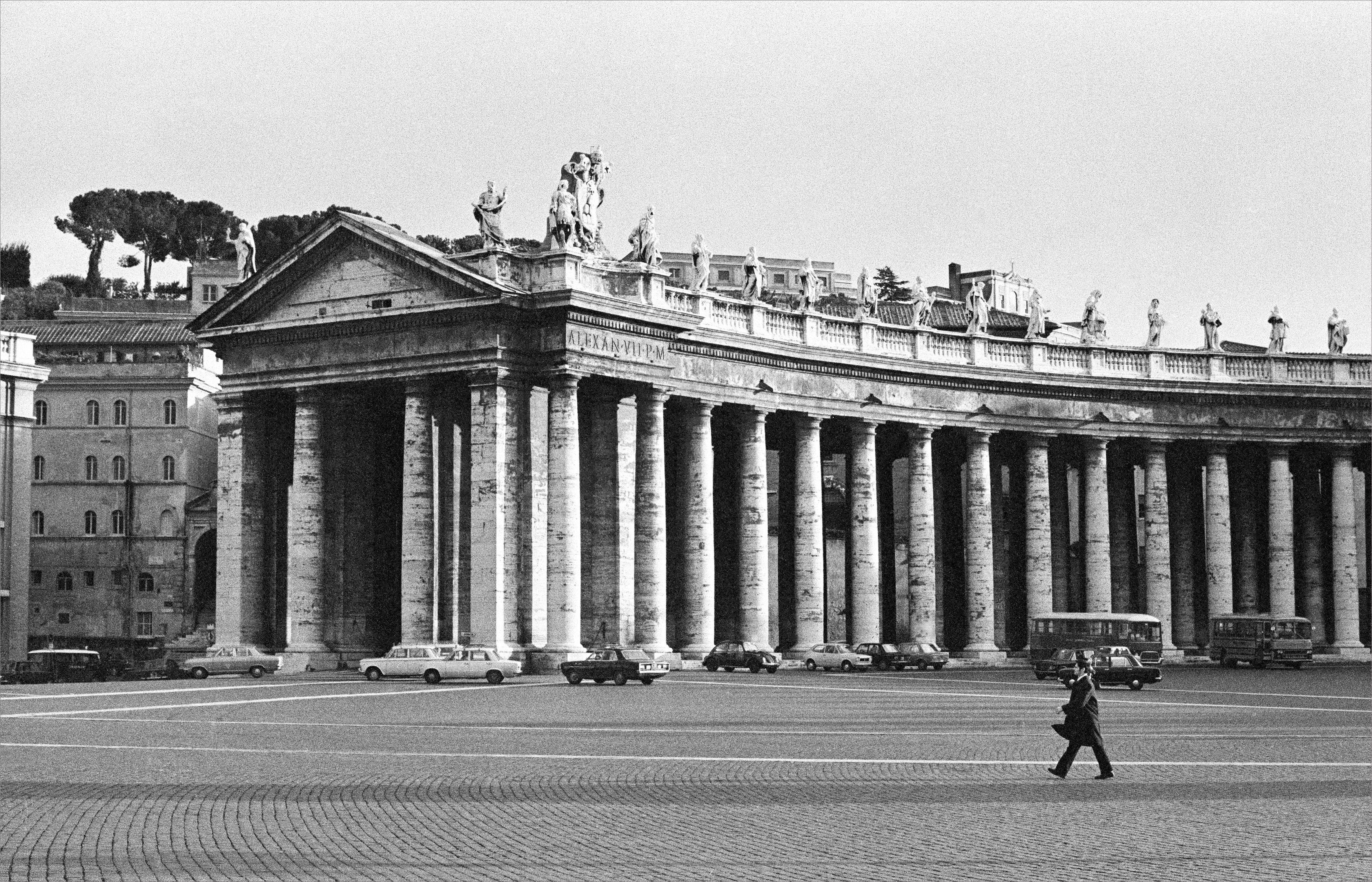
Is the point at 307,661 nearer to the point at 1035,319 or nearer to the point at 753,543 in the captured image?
the point at 753,543

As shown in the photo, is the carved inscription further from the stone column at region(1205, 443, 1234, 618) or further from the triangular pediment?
the stone column at region(1205, 443, 1234, 618)

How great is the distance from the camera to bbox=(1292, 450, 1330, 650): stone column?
94250mm

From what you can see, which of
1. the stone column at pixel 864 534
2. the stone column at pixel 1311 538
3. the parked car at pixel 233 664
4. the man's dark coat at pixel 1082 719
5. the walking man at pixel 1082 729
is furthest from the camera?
the stone column at pixel 1311 538

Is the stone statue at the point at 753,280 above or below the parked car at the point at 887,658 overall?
above

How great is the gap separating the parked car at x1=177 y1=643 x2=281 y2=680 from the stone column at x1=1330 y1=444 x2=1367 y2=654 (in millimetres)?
51509

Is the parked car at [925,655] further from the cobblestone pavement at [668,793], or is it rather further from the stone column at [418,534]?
the cobblestone pavement at [668,793]

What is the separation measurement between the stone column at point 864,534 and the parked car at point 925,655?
2.39 metres

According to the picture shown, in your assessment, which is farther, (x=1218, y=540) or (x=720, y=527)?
(x=1218, y=540)

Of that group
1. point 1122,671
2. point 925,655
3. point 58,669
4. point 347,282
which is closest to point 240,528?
point 58,669

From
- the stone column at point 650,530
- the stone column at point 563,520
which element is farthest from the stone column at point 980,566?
the stone column at point 563,520

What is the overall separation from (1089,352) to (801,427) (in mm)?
18116

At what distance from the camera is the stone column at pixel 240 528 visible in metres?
75.5

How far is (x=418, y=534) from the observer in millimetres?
69625

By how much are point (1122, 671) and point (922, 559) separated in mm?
24316
